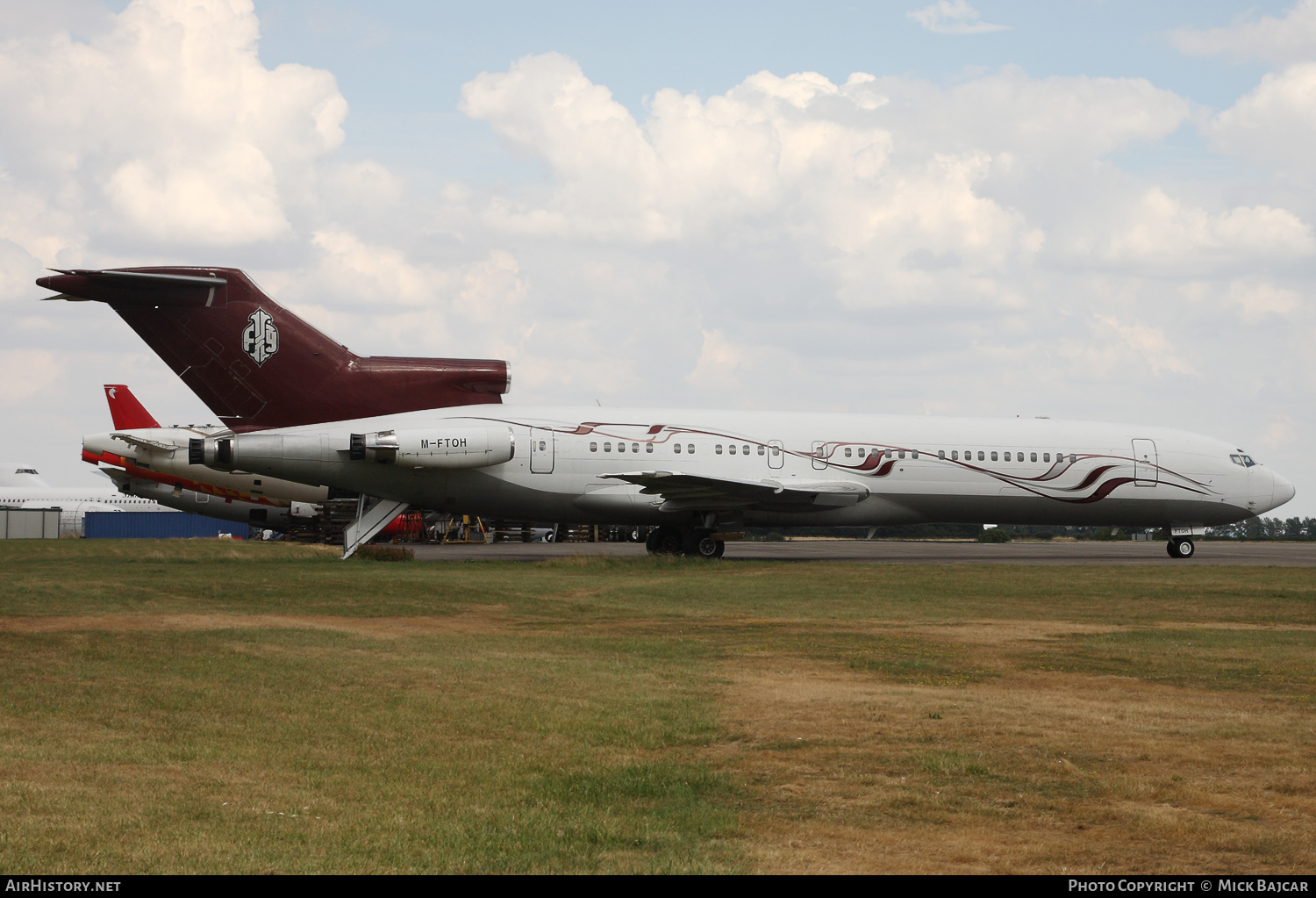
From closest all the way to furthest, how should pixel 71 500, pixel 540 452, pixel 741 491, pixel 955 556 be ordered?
1. pixel 540 452
2. pixel 741 491
3. pixel 955 556
4. pixel 71 500

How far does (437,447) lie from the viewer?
85.1 ft

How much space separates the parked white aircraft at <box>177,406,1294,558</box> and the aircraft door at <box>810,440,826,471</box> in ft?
0.10

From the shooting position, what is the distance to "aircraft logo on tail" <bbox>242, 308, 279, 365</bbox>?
83.0 feet

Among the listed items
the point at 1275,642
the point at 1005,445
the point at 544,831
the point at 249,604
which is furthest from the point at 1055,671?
the point at 1005,445

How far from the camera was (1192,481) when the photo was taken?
102 ft

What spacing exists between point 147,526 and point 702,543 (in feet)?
135

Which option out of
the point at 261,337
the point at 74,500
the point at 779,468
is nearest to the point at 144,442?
the point at 261,337

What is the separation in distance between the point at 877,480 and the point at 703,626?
15.2 m

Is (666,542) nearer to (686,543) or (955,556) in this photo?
(686,543)

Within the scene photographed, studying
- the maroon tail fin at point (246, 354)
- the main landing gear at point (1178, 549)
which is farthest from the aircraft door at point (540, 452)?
the main landing gear at point (1178, 549)

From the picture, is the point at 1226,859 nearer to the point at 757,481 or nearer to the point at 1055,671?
the point at 1055,671

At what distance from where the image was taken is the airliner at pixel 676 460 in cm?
2530

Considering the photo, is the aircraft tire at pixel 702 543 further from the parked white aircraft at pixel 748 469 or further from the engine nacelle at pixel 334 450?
the engine nacelle at pixel 334 450

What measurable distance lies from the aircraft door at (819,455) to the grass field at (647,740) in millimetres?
12392
